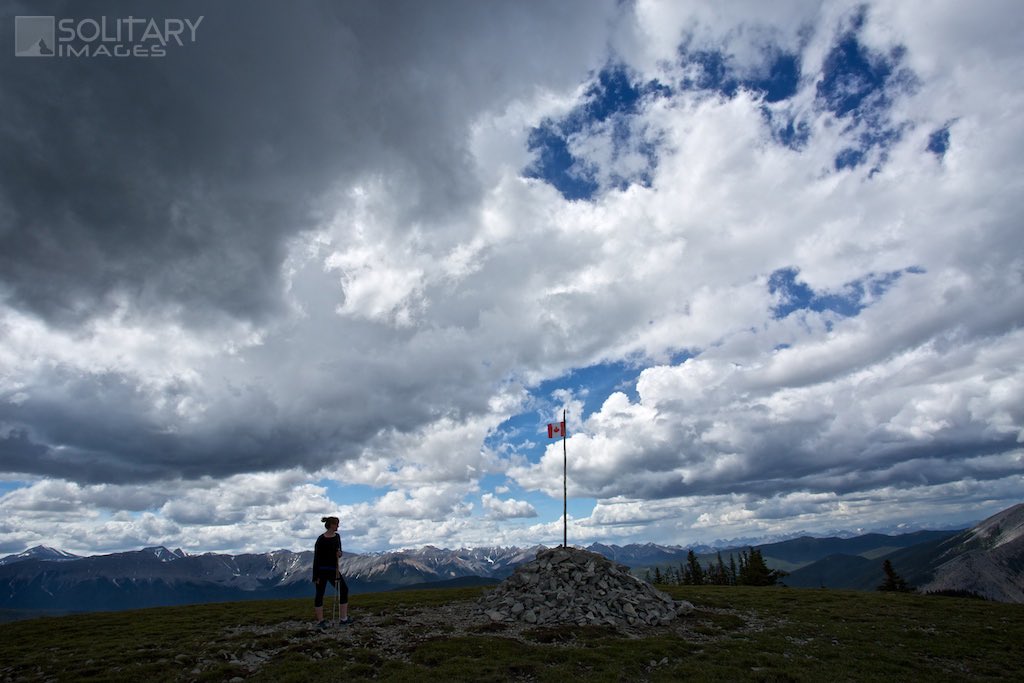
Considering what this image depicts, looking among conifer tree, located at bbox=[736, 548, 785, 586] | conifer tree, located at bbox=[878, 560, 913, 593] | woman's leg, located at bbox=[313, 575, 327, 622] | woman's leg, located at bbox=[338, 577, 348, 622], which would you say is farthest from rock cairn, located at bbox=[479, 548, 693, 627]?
conifer tree, located at bbox=[878, 560, 913, 593]

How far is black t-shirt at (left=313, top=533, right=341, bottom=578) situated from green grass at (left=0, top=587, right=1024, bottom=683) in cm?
363

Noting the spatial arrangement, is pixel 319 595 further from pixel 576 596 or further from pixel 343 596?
pixel 576 596

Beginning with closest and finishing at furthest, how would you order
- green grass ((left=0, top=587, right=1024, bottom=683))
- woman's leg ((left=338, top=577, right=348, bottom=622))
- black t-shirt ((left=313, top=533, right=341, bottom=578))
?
1. green grass ((left=0, top=587, right=1024, bottom=683))
2. black t-shirt ((left=313, top=533, right=341, bottom=578))
3. woman's leg ((left=338, top=577, right=348, bottom=622))

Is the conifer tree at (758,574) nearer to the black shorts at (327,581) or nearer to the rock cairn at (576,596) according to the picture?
the rock cairn at (576,596)

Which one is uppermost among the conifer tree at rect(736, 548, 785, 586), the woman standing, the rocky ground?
the woman standing

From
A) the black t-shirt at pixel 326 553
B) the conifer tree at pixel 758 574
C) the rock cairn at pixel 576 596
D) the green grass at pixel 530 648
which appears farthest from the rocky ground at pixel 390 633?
the conifer tree at pixel 758 574

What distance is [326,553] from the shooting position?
2200 centimetres

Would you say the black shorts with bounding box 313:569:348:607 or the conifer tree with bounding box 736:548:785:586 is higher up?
the black shorts with bounding box 313:569:348:607

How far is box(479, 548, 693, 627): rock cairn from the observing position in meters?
30.5

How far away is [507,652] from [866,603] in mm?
31329

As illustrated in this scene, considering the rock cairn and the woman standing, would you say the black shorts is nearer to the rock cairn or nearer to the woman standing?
the woman standing

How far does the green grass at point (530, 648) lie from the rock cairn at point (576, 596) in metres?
1.92

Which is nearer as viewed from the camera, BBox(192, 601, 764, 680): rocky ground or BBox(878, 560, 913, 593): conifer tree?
BBox(192, 601, 764, 680): rocky ground

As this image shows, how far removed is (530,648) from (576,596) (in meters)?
9.61
